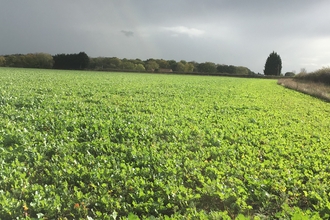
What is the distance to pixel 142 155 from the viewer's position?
5531 mm

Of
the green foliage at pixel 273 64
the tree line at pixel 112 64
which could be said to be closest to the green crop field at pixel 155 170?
the tree line at pixel 112 64

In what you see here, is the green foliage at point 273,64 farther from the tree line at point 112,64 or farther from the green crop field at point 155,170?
the green crop field at point 155,170

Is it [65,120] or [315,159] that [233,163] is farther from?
[65,120]

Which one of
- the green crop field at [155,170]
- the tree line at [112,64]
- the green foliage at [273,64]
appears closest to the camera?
the green crop field at [155,170]

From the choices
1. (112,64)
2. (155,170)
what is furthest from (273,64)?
(155,170)

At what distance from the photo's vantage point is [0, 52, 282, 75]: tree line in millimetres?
84688

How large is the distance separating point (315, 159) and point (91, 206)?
510cm

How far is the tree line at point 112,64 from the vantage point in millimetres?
84688

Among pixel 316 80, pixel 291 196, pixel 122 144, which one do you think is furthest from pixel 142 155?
pixel 316 80

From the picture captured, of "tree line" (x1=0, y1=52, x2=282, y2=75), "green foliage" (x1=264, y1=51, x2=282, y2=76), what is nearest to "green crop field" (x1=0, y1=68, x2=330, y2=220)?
"tree line" (x1=0, y1=52, x2=282, y2=75)

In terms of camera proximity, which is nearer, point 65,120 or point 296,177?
point 296,177

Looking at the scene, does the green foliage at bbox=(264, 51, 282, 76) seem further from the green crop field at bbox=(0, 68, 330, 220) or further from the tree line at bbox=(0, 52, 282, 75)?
the green crop field at bbox=(0, 68, 330, 220)

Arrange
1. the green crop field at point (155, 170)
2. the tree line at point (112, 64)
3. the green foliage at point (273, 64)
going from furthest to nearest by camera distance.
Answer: the green foliage at point (273, 64)
the tree line at point (112, 64)
the green crop field at point (155, 170)

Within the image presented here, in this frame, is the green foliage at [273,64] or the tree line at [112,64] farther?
the green foliage at [273,64]
